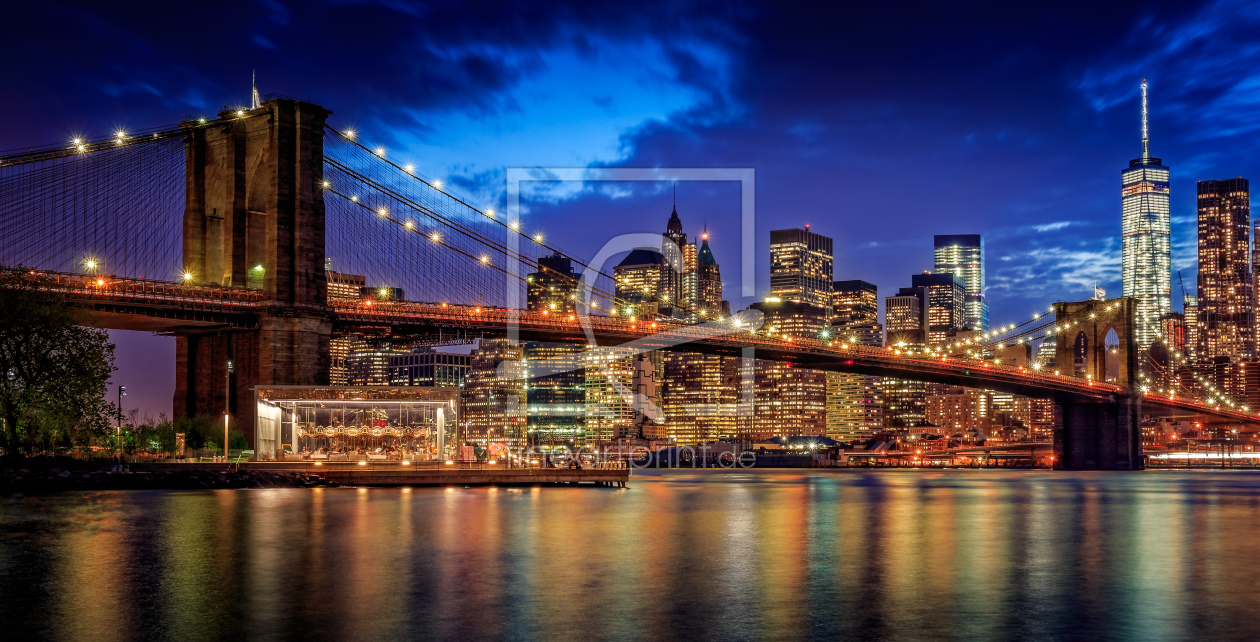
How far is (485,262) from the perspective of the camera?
85625 millimetres

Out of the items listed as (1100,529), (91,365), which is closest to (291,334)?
(91,365)

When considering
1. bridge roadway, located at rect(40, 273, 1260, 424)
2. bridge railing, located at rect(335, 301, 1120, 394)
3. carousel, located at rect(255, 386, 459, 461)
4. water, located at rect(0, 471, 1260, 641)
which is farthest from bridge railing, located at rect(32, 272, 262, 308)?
water, located at rect(0, 471, 1260, 641)

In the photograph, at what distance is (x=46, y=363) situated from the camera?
2069 inches

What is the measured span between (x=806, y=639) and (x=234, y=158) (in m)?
57.0

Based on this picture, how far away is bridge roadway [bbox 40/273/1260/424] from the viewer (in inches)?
2376

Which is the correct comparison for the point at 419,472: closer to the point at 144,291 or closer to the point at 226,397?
the point at 226,397

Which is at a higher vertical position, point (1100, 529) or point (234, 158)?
point (234, 158)

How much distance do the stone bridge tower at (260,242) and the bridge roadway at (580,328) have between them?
1.77m

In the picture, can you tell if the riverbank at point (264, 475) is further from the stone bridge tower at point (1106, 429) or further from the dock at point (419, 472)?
the stone bridge tower at point (1106, 429)

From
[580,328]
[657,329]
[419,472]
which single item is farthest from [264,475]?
[657,329]

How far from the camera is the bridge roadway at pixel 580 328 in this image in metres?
60.4

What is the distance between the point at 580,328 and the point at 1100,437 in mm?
64856

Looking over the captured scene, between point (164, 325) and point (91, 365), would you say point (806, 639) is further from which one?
point (164, 325)

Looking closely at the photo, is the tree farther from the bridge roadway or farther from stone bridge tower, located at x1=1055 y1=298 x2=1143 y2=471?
stone bridge tower, located at x1=1055 y1=298 x2=1143 y2=471
